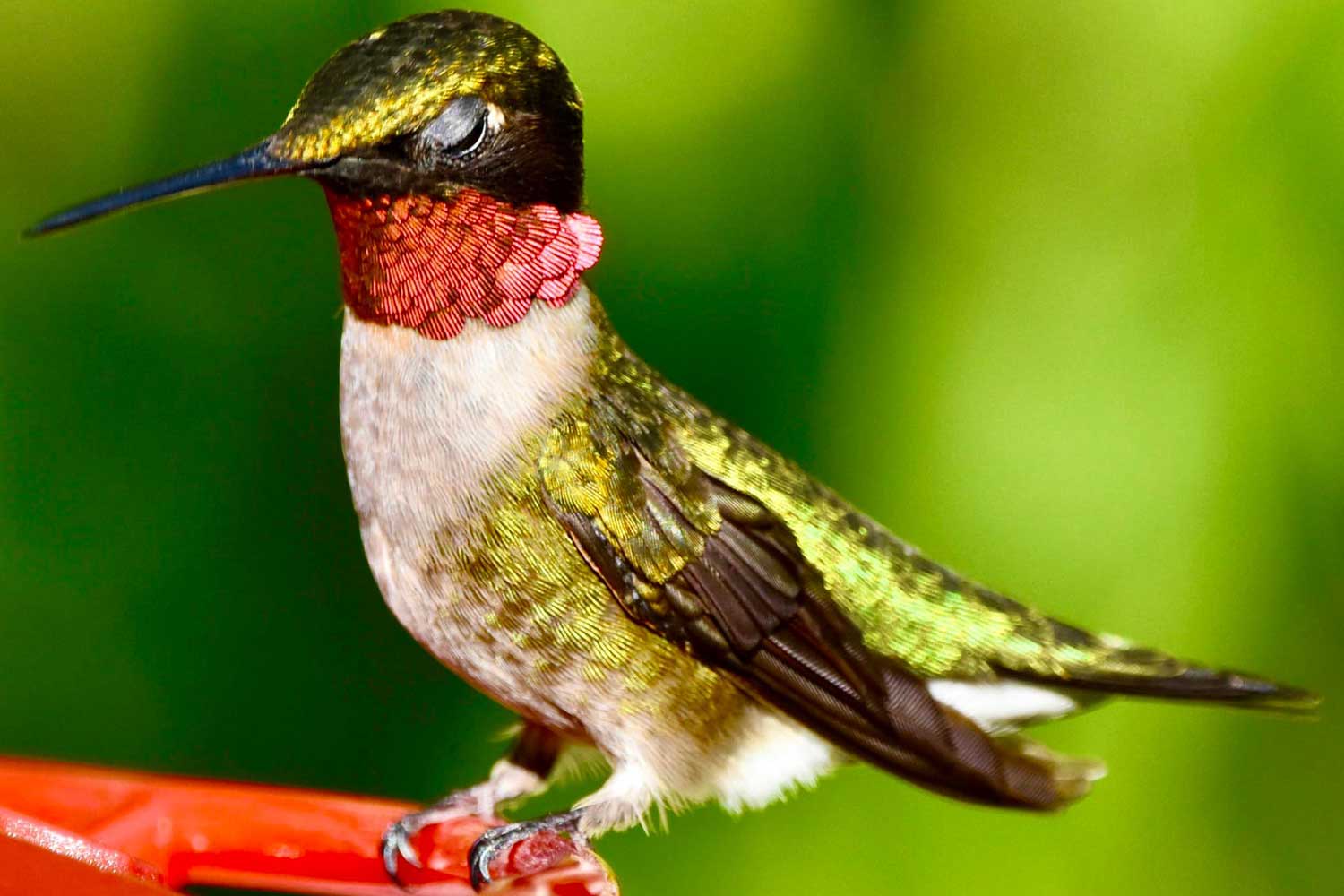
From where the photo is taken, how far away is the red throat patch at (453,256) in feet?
6.54

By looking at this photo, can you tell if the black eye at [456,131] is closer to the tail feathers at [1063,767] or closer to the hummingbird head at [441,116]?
the hummingbird head at [441,116]

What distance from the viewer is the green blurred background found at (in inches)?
138

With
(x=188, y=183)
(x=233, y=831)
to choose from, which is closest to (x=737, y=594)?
(x=233, y=831)

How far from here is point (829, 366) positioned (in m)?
3.72

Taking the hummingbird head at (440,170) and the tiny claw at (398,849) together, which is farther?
the hummingbird head at (440,170)

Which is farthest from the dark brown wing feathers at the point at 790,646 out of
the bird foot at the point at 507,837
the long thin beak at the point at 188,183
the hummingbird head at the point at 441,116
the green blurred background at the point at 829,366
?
the green blurred background at the point at 829,366

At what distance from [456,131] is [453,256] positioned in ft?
0.60

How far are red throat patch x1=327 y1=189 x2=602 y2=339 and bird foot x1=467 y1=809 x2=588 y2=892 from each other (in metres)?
0.64

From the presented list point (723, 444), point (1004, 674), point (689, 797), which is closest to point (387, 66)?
point (723, 444)

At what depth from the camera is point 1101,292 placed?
3.71 m

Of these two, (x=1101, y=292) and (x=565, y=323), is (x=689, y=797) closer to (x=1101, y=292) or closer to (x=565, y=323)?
(x=565, y=323)

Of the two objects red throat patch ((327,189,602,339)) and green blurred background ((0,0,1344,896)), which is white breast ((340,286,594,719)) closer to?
red throat patch ((327,189,602,339))

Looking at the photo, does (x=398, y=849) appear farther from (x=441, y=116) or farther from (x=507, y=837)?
(x=441, y=116)

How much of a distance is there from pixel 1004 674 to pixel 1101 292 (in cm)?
136
